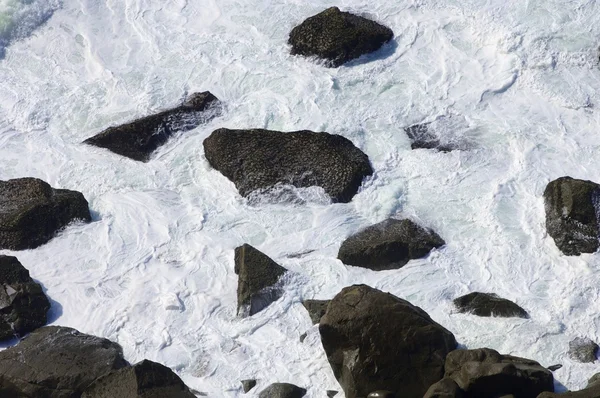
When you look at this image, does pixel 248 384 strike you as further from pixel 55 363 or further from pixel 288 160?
pixel 288 160

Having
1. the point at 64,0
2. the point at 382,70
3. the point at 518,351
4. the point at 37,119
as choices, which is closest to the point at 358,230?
the point at 518,351

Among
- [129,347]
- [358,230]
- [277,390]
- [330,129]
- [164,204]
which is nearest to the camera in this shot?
[277,390]

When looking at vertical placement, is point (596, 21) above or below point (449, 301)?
above

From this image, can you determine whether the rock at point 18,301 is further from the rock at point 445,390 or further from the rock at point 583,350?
the rock at point 583,350

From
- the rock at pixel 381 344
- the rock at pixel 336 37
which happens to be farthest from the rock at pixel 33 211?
the rock at pixel 336 37

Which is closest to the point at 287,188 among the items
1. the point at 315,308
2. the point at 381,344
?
the point at 315,308

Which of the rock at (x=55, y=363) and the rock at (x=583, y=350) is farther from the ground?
the rock at (x=55, y=363)

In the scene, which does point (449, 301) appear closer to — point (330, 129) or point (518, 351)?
point (518, 351)
